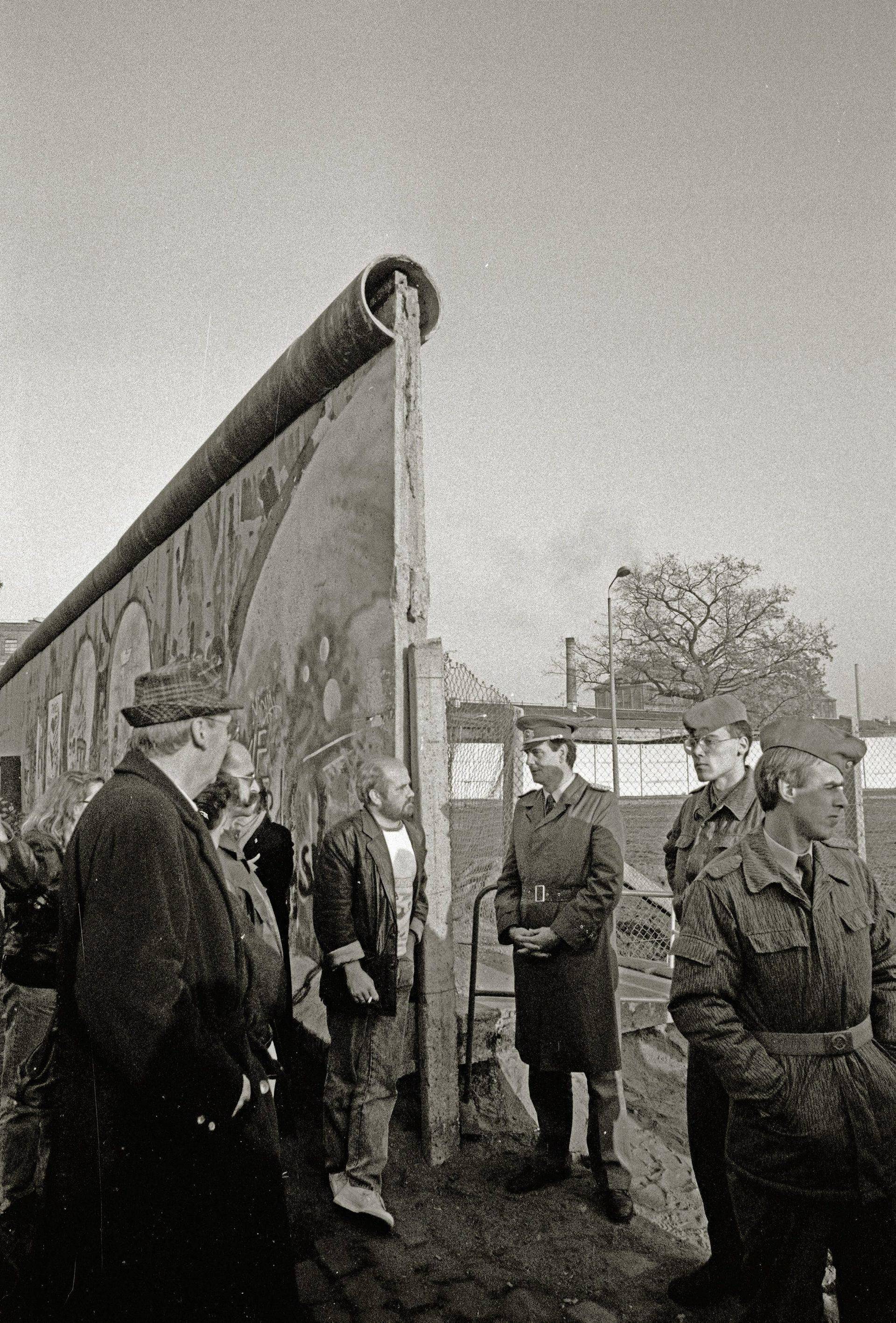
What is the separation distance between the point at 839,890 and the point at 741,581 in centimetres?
4038

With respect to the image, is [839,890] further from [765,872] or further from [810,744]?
[810,744]

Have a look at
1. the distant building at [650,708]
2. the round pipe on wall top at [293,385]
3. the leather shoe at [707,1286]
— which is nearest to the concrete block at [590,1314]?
the leather shoe at [707,1286]

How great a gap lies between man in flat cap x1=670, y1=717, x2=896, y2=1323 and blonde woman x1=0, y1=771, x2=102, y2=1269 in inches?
92.8

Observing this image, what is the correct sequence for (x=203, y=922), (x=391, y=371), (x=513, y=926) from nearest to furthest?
(x=203, y=922), (x=513, y=926), (x=391, y=371)

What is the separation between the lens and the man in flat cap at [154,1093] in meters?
→ 2.00

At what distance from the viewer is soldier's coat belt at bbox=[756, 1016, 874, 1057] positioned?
7.23 ft

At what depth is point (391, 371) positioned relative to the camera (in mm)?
4742

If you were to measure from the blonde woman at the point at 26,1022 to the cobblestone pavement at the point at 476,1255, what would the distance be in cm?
98

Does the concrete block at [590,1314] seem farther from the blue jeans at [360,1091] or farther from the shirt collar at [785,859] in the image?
the shirt collar at [785,859]

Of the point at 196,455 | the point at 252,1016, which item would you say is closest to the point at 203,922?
the point at 252,1016

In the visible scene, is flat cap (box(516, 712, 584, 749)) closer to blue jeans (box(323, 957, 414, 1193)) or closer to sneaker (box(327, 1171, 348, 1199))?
blue jeans (box(323, 957, 414, 1193))

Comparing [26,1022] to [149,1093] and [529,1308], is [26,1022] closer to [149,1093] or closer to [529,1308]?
[149,1093]

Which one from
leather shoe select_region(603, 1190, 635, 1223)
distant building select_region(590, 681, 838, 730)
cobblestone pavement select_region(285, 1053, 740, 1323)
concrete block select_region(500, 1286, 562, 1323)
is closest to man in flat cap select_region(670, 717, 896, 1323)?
cobblestone pavement select_region(285, 1053, 740, 1323)

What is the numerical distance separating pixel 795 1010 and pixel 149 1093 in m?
1.45
